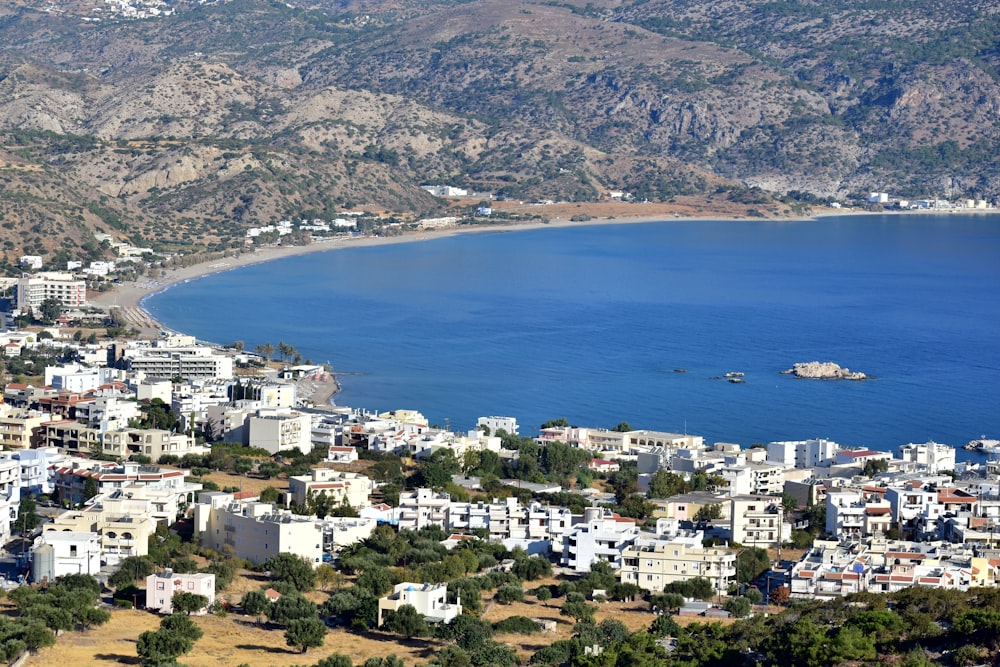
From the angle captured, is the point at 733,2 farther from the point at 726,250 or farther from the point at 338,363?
the point at 338,363

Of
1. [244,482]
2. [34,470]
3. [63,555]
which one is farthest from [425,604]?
[34,470]

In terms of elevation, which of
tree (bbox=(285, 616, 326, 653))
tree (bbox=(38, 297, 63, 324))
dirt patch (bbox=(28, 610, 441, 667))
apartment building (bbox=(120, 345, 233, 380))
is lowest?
dirt patch (bbox=(28, 610, 441, 667))

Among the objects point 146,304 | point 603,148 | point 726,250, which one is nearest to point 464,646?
point 146,304

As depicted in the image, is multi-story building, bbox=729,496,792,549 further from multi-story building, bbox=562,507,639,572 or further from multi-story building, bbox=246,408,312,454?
multi-story building, bbox=246,408,312,454

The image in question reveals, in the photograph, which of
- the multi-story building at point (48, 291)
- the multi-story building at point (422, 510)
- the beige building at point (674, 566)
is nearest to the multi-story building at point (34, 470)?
the multi-story building at point (422, 510)

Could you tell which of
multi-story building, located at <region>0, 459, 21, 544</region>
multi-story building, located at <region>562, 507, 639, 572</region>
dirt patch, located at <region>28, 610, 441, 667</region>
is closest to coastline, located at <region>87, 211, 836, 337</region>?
multi-story building, located at <region>0, 459, 21, 544</region>

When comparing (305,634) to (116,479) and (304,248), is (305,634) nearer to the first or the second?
(116,479)
